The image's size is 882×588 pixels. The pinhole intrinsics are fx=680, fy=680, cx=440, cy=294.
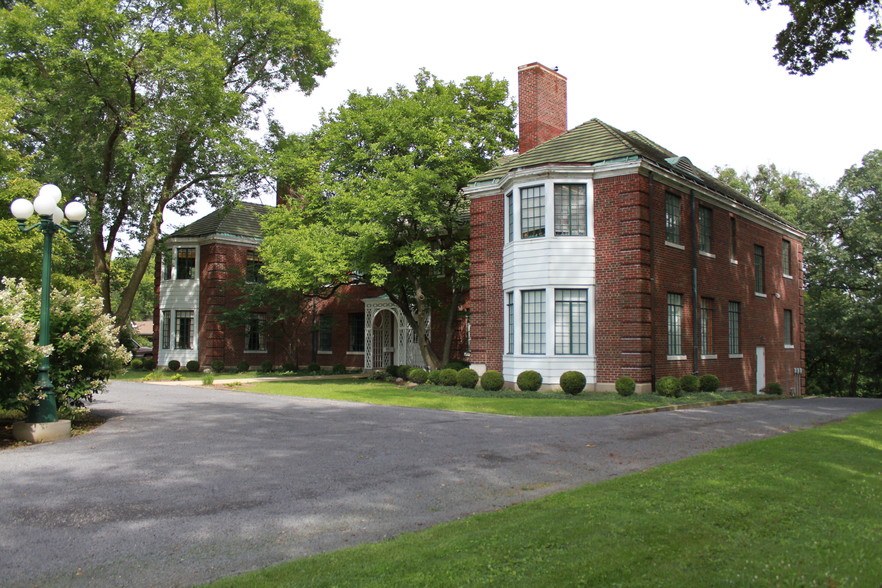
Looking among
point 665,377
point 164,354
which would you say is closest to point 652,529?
point 665,377

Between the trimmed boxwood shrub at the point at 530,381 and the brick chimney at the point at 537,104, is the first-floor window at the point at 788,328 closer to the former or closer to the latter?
the brick chimney at the point at 537,104

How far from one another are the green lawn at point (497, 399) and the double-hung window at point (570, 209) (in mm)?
5145

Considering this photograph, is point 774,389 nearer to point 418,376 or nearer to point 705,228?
point 705,228

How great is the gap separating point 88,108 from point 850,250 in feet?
134

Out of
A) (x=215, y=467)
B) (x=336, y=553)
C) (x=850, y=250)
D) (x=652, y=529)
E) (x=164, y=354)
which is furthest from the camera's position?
(x=850, y=250)

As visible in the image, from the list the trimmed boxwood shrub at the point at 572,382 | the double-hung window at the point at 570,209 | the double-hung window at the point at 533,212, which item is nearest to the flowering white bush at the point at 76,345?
the trimmed boxwood shrub at the point at 572,382

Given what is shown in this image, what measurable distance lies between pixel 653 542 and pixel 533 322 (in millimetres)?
16422

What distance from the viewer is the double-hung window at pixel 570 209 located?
21.3m

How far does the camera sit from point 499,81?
87.2 feet

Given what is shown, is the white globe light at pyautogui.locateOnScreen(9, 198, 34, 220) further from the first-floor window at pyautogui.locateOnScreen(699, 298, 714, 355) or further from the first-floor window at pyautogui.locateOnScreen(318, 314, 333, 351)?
the first-floor window at pyautogui.locateOnScreen(318, 314, 333, 351)

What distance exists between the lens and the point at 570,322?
2100 centimetres

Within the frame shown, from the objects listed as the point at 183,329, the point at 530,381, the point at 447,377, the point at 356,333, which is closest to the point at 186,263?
the point at 183,329

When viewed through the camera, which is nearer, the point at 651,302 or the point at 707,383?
the point at 651,302

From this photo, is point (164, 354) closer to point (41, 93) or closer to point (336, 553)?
point (41, 93)
